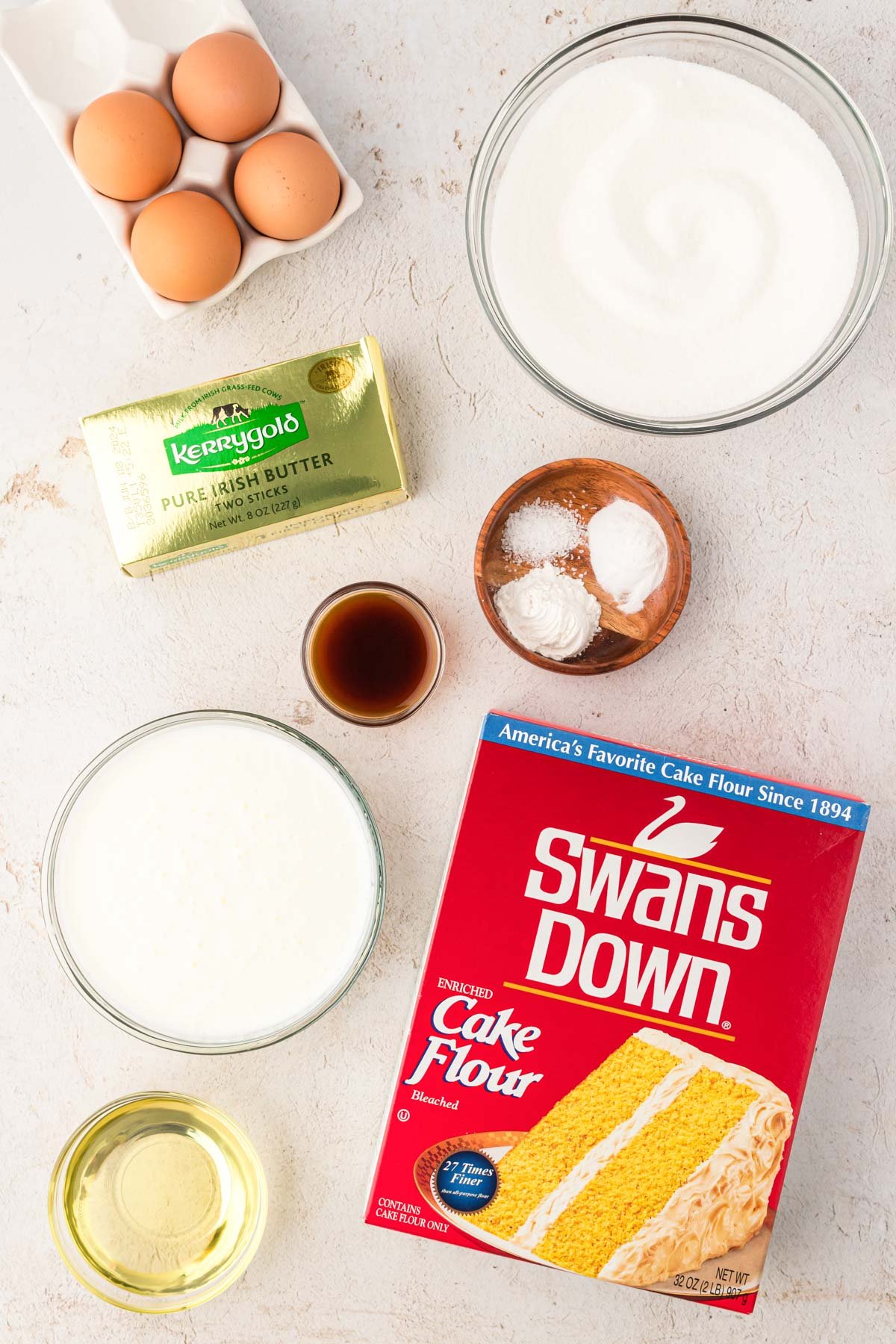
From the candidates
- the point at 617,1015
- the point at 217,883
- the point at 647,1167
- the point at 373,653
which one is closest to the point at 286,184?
the point at 373,653

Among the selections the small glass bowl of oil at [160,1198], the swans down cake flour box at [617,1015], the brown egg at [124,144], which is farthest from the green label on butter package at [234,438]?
the small glass bowl of oil at [160,1198]

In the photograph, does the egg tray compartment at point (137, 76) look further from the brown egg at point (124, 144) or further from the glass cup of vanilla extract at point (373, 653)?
the glass cup of vanilla extract at point (373, 653)

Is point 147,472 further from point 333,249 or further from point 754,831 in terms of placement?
point 754,831

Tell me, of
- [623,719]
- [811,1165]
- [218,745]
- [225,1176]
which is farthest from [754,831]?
[225,1176]

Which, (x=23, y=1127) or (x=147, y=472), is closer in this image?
(x=147, y=472)

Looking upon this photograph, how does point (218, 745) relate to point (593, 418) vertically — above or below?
below

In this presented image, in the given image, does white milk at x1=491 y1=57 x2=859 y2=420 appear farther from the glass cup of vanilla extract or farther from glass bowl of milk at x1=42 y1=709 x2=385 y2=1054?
glass bowl of milk at x1=42 y1=709 x2=385 y2=1054

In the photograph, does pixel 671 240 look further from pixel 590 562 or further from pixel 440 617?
pixel 440 617
